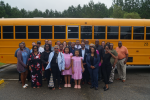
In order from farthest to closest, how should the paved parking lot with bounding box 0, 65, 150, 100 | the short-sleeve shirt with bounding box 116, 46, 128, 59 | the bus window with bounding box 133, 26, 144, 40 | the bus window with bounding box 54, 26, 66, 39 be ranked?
the bus window with bounding box 133, 26, 144, 40, the bus window with bounding box 54, 26, 66, 39, the short-sleeve shirt with bounding box 116, 46, 128, 59, the paved parking lot with bounding box 0, 65, 150, 100

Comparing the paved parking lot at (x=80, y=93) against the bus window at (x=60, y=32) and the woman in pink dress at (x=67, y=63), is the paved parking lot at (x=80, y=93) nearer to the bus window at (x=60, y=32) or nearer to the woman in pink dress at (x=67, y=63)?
the woman in pink dress at (x=67, y=63)

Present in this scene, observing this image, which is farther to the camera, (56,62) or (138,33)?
(138,33)

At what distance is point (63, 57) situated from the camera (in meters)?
5.73

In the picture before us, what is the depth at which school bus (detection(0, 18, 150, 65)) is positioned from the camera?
8.11 metres

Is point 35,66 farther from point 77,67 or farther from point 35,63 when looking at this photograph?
point 77,67

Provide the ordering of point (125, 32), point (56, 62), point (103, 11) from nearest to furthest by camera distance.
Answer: point (56, 62) → point (125, 32) → point (103, 11)

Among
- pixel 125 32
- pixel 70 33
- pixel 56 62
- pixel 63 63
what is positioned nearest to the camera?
pixel 56 62

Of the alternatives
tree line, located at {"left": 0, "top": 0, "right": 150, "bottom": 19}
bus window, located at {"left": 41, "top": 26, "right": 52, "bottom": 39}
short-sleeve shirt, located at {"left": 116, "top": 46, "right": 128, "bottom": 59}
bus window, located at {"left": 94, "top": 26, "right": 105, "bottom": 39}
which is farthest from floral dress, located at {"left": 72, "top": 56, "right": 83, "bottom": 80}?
tree line, located at {"left": 0, "top": 0, "right": 150, "bottom": 19}

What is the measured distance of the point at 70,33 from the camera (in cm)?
807

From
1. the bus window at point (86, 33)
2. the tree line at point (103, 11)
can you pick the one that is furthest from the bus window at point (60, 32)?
the tree line at point (103, 11)

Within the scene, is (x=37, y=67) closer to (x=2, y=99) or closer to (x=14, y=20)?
(x=2, y=99)

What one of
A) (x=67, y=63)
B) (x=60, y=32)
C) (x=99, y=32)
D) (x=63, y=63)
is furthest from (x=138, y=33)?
(x=63, y=63)

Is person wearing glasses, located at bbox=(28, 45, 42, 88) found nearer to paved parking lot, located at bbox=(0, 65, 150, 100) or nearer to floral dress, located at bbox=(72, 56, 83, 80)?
paved parking lot, located at bbox=(0, 65, 150, 100)

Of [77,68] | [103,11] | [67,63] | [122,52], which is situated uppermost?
[103,11]
